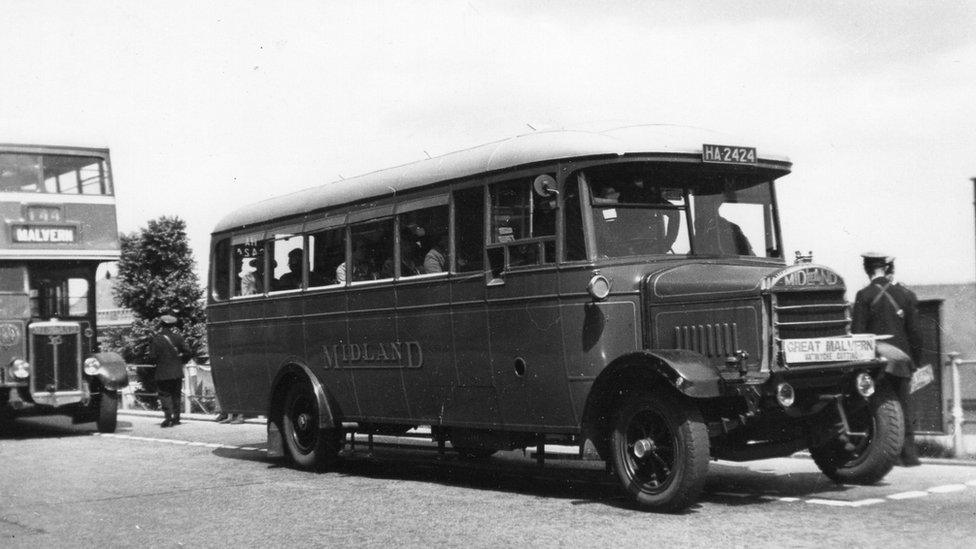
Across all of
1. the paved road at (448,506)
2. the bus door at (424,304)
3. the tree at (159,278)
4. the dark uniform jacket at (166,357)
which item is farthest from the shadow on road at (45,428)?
the tree at (159,278)

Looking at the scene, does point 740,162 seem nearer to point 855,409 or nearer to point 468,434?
point 855,409

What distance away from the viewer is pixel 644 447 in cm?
833

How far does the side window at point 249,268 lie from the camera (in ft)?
43.5

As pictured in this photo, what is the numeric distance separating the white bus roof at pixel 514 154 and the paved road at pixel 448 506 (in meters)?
2.76

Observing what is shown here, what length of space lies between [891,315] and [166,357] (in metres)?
12.9

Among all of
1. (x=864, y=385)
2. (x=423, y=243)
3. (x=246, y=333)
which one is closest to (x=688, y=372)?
(x=864, y=385)

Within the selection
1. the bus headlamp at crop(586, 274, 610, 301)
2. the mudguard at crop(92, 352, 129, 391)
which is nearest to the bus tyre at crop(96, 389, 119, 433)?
the mudguard at crop(92, 352, 129, 391)

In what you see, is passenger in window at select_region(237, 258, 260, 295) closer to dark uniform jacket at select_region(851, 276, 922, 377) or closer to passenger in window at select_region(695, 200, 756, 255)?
passenger in window at select_region(695, 200, 756, 255)

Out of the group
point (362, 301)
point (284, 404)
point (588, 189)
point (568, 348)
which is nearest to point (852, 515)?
point (568, 348)

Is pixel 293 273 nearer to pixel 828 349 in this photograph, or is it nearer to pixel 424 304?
pixel 424 304

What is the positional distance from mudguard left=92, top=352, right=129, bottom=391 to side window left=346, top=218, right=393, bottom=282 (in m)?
7.62

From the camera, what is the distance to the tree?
40.3m

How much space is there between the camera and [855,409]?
8750mm

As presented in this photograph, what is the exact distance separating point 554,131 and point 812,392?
2924 mm
